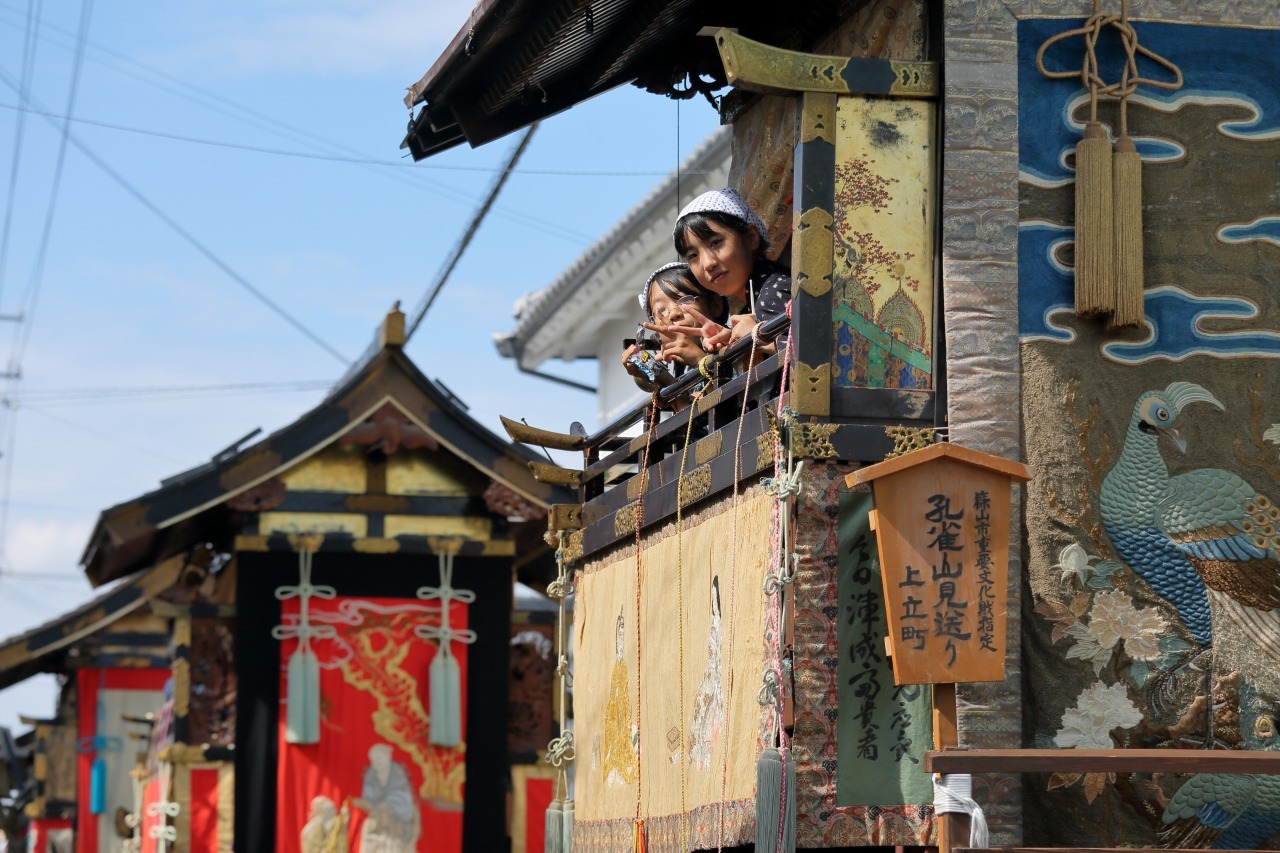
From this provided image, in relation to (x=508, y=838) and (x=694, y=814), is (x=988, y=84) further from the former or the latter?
(x=508, y=838)

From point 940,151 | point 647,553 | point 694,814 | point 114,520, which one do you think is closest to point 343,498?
point 114,520

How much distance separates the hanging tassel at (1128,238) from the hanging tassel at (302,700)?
27.6 ft

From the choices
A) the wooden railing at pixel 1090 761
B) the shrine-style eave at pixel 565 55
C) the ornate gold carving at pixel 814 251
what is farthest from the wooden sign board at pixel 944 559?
the shrine-style eave at pixel 565 55

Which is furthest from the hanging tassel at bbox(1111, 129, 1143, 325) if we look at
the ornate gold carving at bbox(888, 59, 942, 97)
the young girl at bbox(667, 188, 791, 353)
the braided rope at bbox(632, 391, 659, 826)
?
the braided rope at bbox(632, 391, 659, 826)

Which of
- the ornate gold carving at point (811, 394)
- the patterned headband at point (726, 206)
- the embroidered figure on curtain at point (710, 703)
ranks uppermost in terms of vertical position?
the patterned headband at point (726, 206)

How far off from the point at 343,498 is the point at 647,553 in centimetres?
604

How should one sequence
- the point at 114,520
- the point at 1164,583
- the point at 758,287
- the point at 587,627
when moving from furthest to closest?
1. the point at 114,520
2. the point at 587,627
3. the point at 758,287
4. the point at 1164,583

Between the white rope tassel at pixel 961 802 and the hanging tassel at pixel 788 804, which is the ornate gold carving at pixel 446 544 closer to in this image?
the hanging tassel at pixel 788 804

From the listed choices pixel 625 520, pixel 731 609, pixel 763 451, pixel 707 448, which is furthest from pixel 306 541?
pixel 763 451

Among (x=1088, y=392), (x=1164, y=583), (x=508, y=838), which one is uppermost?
(x=1088, y=392)

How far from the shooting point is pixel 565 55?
11695mm

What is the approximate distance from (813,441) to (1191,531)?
5.45 feet

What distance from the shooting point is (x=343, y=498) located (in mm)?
16031

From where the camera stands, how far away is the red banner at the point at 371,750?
15.4m
